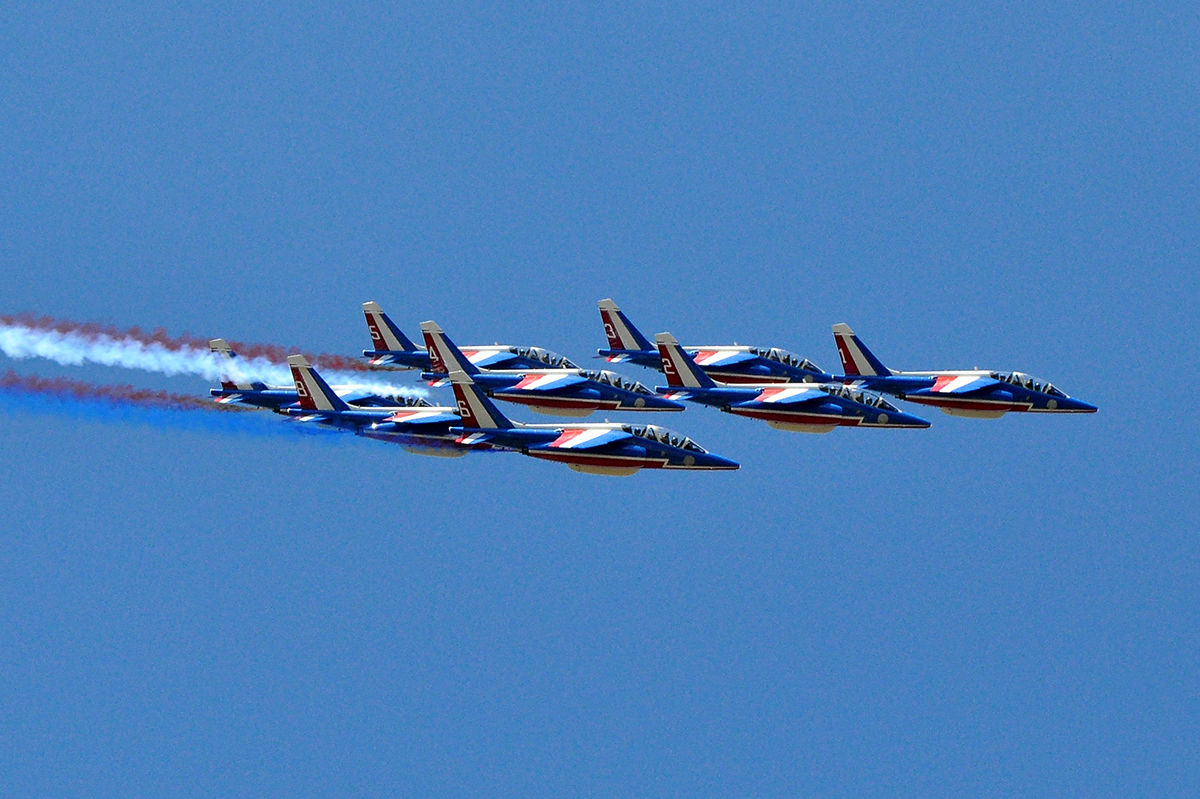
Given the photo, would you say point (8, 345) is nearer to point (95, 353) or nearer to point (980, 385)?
point (95, 353)

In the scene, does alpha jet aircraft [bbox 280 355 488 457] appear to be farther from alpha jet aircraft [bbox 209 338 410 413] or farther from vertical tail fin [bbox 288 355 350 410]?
alpha jet aircraft [bbox 209 338 410 413]

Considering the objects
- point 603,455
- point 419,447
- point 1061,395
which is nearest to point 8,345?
point 419,447

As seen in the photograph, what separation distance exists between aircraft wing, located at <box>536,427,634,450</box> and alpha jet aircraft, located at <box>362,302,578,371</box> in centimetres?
1928

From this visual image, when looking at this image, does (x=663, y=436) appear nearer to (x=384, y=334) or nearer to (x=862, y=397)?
(x=862, y=397)

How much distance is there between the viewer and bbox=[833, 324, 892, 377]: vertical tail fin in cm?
12325

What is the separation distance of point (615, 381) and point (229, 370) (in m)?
19.2

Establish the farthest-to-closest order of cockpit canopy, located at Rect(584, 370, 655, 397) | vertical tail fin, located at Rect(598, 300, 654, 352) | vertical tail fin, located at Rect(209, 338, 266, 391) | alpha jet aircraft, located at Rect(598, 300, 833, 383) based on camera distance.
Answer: vertical tail fin, located at Rect(598, 300, 654, 352), alpha jet aircraft, located at Rect(598, 300, 833, 383), cockpit canopy, located at Rect(584, 370, 655, 397), vertical tail fin, located at Rect(209, 338, 266, 391)

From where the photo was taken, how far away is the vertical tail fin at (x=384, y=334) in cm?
12925

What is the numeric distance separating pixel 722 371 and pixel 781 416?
10283 mm

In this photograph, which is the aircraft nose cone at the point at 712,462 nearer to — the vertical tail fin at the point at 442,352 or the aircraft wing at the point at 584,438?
the aircraft wing at the point at 584,438

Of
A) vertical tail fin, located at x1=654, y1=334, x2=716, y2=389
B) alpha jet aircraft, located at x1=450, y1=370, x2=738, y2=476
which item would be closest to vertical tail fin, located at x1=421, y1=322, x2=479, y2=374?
vertical tail fin, located at x1=654, y1=334, x2=716, y2=389

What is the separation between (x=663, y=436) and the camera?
109m

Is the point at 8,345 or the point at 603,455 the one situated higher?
the point at 8,345

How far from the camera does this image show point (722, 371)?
126375 millimetres
